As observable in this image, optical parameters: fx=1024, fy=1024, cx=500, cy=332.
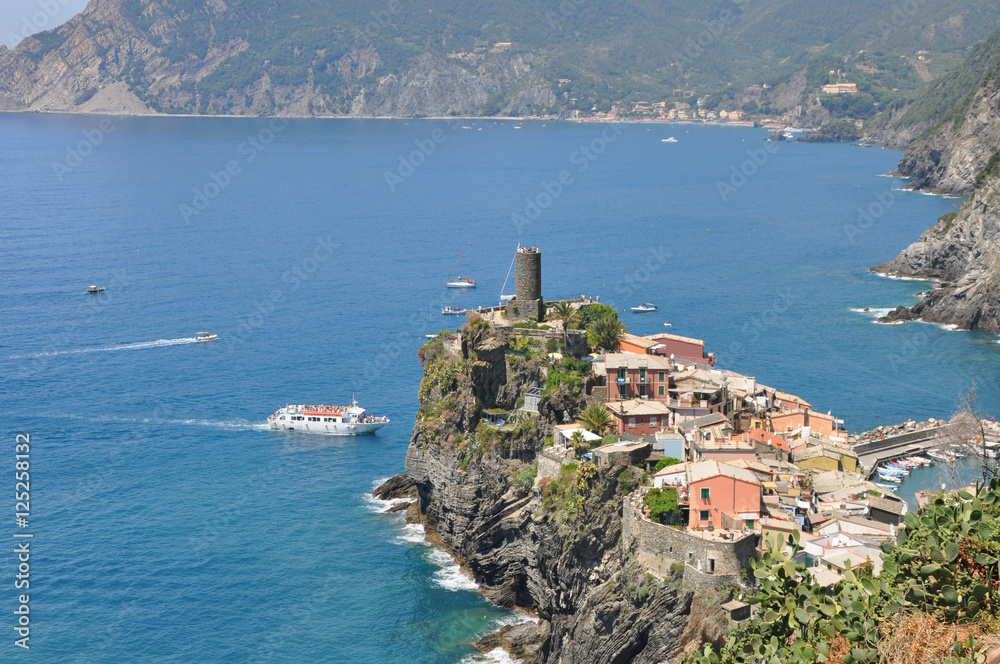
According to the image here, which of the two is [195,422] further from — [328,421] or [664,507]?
[664,507]

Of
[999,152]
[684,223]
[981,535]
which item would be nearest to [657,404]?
[981,535]

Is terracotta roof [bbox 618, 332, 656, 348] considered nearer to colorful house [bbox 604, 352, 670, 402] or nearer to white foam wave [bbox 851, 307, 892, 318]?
colorful house [bbox 604, 352, 670, 402]

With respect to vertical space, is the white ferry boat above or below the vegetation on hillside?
below

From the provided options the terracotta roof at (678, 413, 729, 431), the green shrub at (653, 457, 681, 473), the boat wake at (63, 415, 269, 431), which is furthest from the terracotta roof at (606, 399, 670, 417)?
the boat wake at (63, 415, 269, 431)

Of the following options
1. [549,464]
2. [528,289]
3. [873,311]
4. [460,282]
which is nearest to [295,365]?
[460,282]

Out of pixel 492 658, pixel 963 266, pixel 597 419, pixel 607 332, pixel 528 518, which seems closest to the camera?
pixel 492 658
